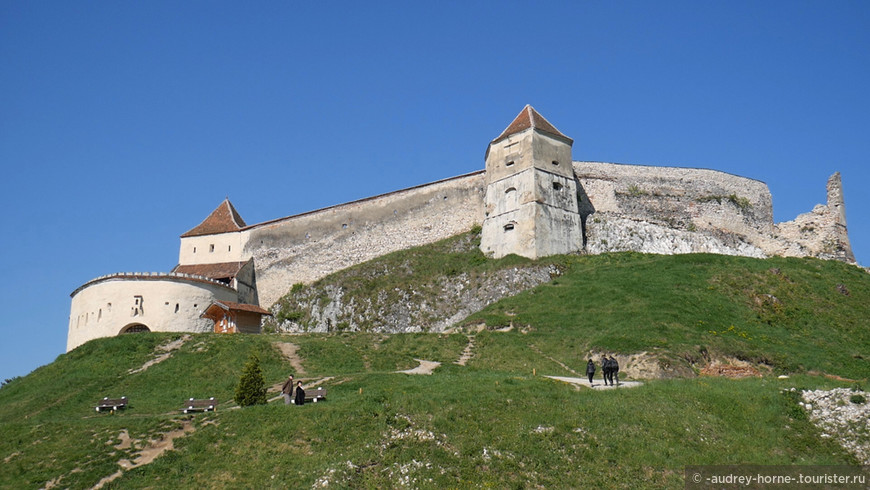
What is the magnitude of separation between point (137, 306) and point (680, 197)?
1248 inches

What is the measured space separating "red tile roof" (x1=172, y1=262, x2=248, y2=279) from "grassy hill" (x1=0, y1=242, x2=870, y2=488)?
48.1 feet

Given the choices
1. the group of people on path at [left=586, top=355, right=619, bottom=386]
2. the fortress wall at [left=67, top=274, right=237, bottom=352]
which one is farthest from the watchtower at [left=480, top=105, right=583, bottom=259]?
the group of people on path at [left=586, top=355, right=619, bottom=386]

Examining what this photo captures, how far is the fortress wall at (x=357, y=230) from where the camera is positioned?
151 feet

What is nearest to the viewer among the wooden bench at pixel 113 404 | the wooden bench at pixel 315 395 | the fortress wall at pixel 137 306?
the wooden bench at pixel 315 395

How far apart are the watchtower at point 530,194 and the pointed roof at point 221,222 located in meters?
19.2

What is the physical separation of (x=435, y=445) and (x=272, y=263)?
33.3 m

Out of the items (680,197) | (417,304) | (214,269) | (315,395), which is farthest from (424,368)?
(214,269)

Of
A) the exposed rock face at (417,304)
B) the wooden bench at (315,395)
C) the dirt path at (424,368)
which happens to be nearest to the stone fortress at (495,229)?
the exposed rock face at (417,304)

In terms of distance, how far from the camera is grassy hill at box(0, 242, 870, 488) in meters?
17.1

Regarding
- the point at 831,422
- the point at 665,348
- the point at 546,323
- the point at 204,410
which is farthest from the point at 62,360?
the point at 831,422

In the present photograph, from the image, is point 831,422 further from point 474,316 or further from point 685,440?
point 474,316

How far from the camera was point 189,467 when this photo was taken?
57.1ft

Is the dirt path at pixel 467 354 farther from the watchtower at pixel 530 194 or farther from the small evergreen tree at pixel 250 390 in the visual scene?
the watchtower at pixel 530 194

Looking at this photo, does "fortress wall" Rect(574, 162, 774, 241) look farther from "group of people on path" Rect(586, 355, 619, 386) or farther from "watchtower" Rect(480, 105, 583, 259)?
"group of people on path" Rect(586, 355, 619, 386)
